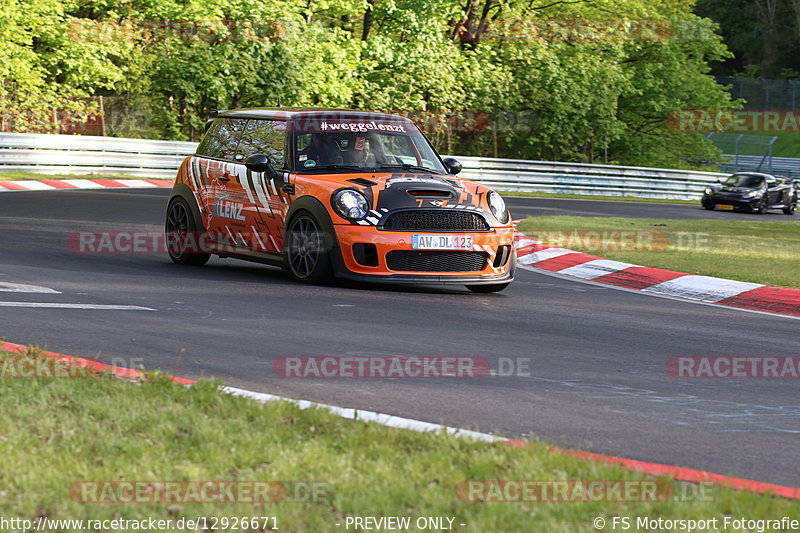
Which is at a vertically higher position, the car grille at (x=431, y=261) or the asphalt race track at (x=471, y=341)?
the car grille at (x=431, y=261)

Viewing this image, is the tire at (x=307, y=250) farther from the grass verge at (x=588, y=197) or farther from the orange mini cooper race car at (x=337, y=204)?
the grass verge at (x=588, y=197)

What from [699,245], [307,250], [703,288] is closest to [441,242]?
[307,250]

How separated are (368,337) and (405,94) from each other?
31.5 metres

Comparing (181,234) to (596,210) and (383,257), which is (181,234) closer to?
(383,257)

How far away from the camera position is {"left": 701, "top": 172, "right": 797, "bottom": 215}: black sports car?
35.1 meters

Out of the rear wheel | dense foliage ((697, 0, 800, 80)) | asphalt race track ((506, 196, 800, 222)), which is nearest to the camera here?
asphalt race track ((506, 196, 800, 222))

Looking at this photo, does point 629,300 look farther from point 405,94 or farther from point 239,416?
point 405,94

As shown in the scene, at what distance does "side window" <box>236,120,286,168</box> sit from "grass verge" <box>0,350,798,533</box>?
6.08 m

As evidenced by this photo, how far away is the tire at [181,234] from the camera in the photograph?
1238cm

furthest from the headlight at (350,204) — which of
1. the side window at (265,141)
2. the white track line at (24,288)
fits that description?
the white track line at (24,288)

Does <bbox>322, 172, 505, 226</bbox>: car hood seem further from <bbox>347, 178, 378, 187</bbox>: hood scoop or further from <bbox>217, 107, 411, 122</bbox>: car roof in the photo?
<bbox>217, 107, 411, 122</bbox>: car roof

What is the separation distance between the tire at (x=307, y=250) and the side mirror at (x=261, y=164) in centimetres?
64

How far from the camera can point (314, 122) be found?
1153 centimetres

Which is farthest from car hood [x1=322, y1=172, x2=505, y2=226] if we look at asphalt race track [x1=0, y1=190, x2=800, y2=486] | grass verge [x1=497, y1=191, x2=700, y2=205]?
grass verge [x1=497, y1=191, x2=700, y2=205]
